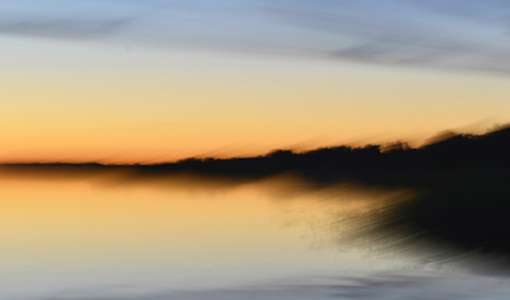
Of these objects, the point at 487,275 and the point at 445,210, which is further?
the point at 445,210

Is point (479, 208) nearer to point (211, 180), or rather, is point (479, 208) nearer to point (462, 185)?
point (462, 185)

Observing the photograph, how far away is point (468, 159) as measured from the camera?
23.1 feet

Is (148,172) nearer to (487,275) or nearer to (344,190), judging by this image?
(344,190)

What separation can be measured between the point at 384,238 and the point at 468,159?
1001 mm

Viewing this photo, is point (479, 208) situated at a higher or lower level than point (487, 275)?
higher

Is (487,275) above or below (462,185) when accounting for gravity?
below

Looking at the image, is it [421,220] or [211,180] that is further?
[421,220]

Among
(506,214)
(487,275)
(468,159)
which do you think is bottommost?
(487,275)

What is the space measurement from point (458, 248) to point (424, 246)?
0.97ft

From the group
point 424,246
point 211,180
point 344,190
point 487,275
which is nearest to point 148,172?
point 211,180

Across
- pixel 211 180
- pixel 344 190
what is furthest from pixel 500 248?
pixel 211 180

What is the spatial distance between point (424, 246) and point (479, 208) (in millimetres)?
609

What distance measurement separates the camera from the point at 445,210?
278 inches

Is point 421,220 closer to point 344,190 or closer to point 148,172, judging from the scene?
point 344,190
